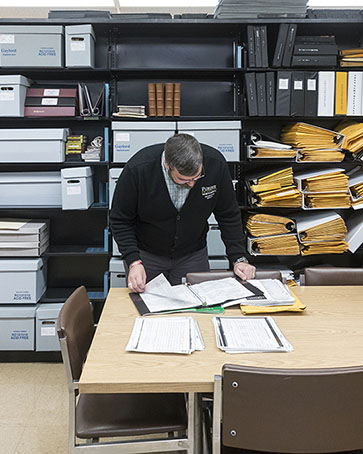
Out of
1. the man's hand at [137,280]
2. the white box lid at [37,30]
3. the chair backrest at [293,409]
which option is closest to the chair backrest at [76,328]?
the man's hand at [137,280]

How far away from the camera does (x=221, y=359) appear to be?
1388mm

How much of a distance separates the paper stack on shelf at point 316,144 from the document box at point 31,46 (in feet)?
5.20

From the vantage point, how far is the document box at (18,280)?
9.97 feet

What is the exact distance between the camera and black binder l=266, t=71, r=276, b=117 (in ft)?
9.80

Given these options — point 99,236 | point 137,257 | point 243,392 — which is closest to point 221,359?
point 243,392

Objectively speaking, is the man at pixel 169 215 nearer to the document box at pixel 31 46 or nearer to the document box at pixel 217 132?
the document box at pixel 217 132

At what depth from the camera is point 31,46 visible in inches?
118

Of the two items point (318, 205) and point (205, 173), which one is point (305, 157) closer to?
point (318, 205)

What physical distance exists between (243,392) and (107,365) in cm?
41

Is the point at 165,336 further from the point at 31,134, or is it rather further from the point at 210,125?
the point at 31,134

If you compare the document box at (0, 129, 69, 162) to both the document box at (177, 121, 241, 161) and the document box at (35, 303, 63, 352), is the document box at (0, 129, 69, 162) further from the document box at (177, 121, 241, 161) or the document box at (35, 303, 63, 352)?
the document box at (35, 303, 63, 352)

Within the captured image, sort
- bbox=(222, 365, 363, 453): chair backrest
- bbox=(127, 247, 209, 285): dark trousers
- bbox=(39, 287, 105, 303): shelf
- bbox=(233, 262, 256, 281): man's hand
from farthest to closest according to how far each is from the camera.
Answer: bbox=(39, 287, 105, 303): shelf
bbox=(127, 247, 209, 285): dark trousers
bbox=(233, 262, 256, 281): man's hand
bbox=(222, 365, 363, 453): chair backrest


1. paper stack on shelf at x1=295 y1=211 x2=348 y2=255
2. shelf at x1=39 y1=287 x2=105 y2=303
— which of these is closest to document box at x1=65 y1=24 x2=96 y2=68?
shelf at x1=39 y1=287 x2=105 y2=303

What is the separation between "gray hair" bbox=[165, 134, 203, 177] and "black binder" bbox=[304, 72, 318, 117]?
Answer: 133cm
